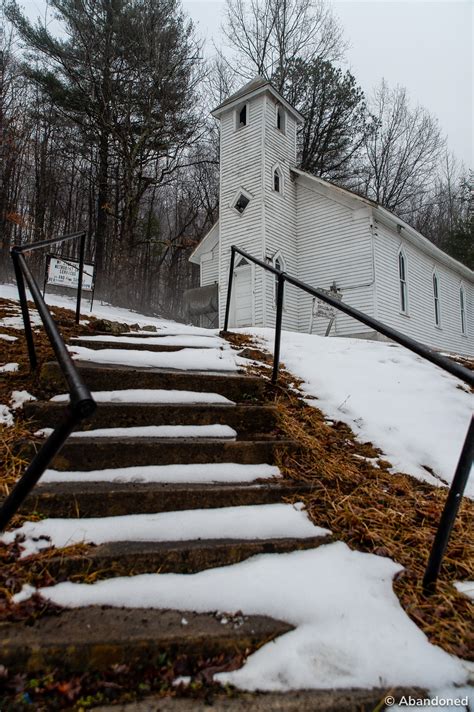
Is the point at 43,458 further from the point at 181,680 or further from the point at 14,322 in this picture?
the point at 14,322

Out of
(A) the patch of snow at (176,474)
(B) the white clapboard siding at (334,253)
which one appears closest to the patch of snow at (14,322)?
(A) the patch of snow at (176,474)

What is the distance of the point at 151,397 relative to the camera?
248 centimetres

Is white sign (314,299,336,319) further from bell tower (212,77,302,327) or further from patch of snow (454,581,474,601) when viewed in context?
patch of snow (454,581,474,601)

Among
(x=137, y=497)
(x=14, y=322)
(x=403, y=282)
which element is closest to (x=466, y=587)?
(x=137, y=497)

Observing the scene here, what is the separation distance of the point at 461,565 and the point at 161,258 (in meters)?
24.0

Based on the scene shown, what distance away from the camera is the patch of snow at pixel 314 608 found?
3.87 feet

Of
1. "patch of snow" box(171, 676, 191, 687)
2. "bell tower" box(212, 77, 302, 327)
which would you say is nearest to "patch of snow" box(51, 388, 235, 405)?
"patch of snow" box(171, 676, 191, 687)

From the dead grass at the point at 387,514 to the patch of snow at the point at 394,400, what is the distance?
20 cm

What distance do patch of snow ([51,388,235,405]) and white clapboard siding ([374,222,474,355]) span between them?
9677 mm

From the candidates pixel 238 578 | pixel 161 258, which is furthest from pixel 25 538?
pixel 161 258

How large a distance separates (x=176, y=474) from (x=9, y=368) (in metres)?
1.56

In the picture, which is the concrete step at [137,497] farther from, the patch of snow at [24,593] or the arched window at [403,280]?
the arched window at [403,280]

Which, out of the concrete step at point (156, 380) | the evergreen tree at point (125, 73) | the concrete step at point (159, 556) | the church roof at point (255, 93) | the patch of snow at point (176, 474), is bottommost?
the concrete step at point (159, 556)

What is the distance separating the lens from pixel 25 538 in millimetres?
1521
